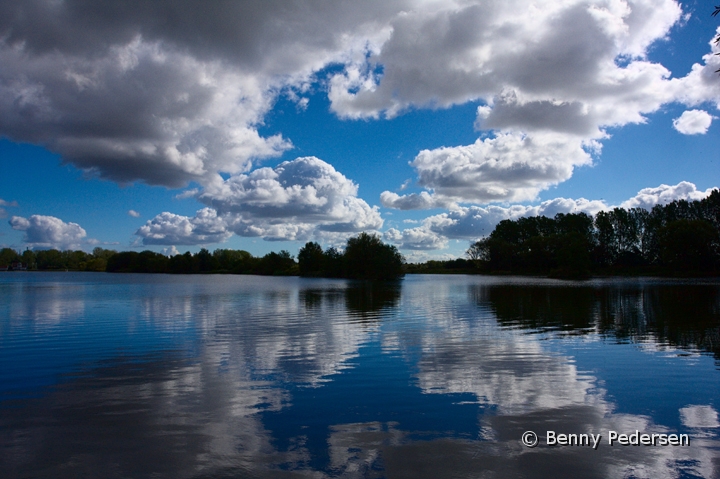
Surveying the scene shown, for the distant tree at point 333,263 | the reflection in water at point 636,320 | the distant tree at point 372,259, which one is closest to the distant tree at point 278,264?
the distant tree at point 333,263

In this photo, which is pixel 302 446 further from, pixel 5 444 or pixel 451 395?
pixel 5 444

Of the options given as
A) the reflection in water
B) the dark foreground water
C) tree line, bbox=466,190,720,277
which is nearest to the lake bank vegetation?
tree line, bbox=466,190,720,277

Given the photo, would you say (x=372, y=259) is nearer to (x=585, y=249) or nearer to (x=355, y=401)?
(x=585, y=249)

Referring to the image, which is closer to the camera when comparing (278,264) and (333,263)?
(333,263)

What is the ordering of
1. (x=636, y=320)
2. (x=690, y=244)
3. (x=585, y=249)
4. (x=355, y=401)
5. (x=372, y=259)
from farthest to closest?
(x=372, y=259), (x=585, y=249), (x=690, y=244), (x=636, y=320), (x=355, y=401)

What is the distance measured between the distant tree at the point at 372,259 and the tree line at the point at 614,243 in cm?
4235

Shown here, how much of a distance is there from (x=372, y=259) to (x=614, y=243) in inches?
2894

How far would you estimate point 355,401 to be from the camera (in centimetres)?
1084

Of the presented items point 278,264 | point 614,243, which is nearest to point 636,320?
point 614,243

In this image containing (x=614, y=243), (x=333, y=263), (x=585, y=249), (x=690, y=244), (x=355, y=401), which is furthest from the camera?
(x=333, y=263)

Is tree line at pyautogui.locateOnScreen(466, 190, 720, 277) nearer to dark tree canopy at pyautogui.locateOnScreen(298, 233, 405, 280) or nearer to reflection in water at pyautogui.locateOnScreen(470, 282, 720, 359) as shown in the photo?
dark tree canopy at pyautogui.locateOnScreen(298, 233, 405, 280)

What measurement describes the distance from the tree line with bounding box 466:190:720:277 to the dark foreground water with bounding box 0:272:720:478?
9584 cm

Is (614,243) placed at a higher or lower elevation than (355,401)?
higher

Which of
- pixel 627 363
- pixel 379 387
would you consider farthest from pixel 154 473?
pixel 627 363
